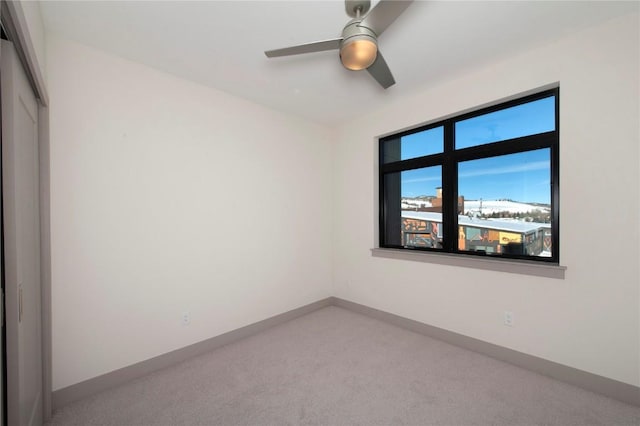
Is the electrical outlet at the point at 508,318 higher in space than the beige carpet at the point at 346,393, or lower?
higher

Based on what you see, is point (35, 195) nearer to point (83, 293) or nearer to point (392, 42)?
point (83, 293)

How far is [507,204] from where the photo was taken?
252 centimetres

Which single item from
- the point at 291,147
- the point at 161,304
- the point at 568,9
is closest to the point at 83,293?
→ the point at 161,304

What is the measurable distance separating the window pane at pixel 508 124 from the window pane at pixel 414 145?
0.67 feet

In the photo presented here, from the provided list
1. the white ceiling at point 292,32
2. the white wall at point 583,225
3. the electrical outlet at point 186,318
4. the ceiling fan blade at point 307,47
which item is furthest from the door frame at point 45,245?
the white wall at point 583,225

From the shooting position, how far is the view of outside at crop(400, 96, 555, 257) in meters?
2.32

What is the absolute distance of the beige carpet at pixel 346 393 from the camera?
171cm

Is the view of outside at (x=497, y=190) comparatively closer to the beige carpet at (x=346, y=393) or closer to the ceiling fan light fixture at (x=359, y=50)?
the beige carpet at (x=346, y=393)

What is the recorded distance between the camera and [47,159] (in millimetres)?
1702

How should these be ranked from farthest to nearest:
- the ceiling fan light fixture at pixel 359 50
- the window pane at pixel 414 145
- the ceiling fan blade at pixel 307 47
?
the window pane at pixel 414 145, the ceiling fan blade at pixel 307 47, the ceiling fan light fixture at pixel 359 50

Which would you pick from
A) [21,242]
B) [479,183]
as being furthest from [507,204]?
[21,242]

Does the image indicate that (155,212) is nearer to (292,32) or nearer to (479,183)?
(292,32)

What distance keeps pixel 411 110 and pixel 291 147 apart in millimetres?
1515

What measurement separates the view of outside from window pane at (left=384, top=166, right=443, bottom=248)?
12 millimetres
